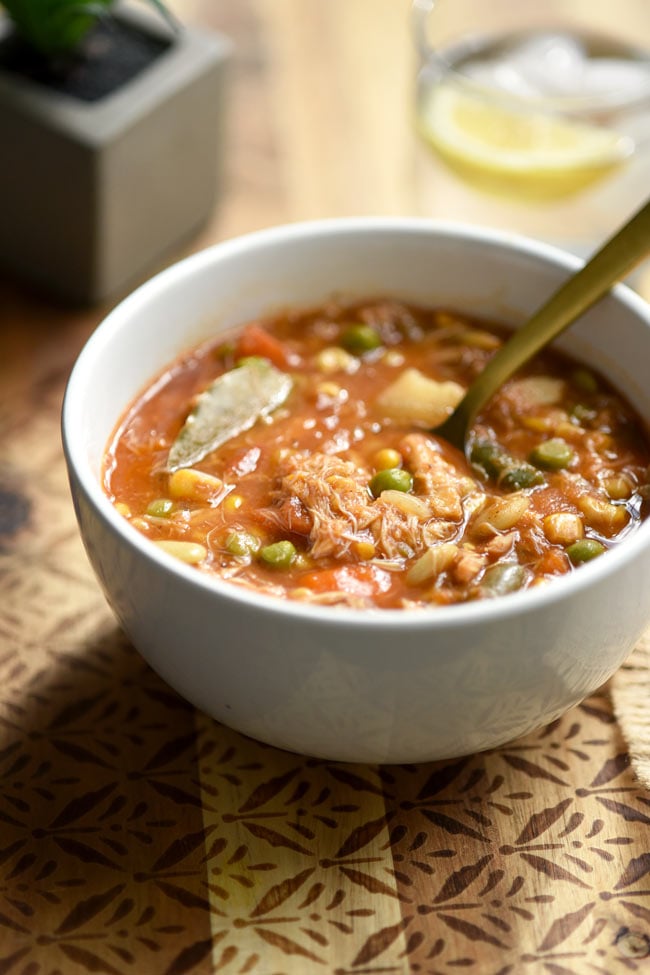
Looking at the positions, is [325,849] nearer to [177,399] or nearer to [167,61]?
[177,399]

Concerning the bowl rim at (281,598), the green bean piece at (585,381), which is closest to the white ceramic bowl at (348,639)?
the bowl rim at (281,598)

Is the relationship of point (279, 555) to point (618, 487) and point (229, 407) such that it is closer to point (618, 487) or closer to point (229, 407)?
point (229, 407)

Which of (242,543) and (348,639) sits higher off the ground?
(348,639)

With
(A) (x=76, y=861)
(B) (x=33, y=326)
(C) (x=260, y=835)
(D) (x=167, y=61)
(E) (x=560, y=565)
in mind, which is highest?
(E) (x=560, y=565)

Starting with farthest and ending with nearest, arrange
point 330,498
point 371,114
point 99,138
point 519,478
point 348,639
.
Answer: point 371,114 → point 99,138 → point 519,478 → point 330,498 → point 348,639

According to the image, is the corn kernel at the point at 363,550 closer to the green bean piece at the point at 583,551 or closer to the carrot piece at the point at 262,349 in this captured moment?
the green bean piece at the point at 583,551

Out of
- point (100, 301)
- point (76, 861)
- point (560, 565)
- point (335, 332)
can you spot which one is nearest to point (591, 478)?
point (560, 565)

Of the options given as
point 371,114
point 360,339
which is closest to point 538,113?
point 371,114
